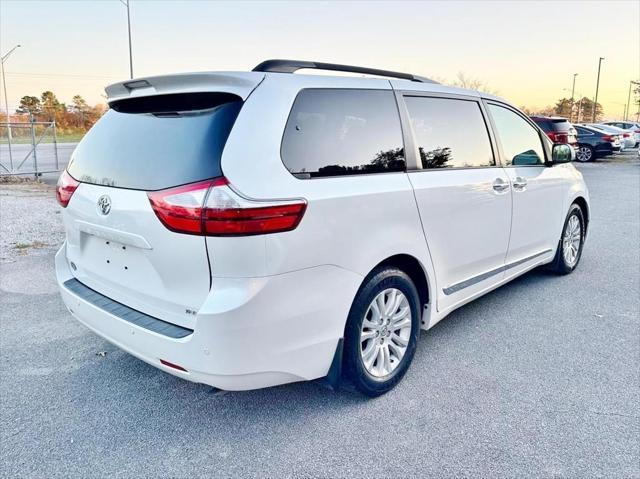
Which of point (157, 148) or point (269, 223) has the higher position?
point (157, 148)

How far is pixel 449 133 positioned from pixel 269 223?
1.86 m

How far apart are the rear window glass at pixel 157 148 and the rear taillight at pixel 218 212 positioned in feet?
0.24

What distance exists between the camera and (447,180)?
10.9 ft

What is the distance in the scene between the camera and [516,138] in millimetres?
4332

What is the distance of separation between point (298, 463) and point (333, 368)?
498 mm

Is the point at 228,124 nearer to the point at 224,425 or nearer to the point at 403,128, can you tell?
the point at 403,128

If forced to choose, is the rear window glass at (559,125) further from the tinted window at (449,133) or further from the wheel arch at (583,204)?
the tinted window at (449,133)

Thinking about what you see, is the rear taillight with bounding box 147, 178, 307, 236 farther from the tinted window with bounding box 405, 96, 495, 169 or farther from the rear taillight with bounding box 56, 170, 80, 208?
the tinted window with bounding box 405, 96, 495, 169

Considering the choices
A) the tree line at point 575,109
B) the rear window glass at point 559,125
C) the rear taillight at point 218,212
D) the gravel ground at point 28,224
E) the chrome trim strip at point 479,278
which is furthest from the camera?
the tree line at point 575,109

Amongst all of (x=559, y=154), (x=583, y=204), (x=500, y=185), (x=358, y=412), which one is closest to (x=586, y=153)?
(x=583, y=204)

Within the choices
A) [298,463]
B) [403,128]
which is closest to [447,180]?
[403,128]

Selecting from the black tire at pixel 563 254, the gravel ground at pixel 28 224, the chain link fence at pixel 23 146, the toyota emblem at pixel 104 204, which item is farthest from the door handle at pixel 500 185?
the chain link fence at pixel 23 146

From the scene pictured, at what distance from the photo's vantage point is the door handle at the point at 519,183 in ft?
13.3

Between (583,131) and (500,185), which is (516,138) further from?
(583,131)
